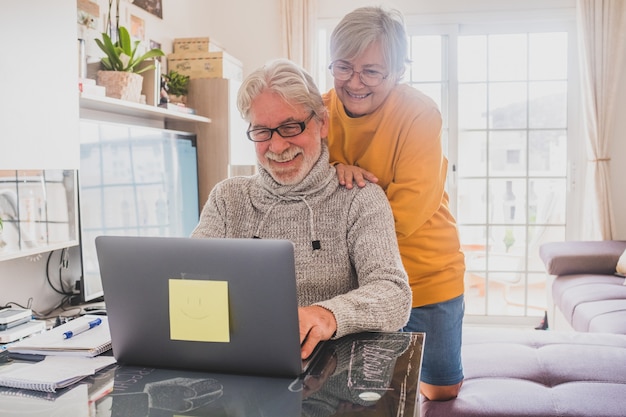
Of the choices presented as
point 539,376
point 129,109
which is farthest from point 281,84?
point 129,109

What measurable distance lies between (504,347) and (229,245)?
1787 mm

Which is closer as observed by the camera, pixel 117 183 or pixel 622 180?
pixel 117 183

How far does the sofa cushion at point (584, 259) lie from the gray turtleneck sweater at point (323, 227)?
102 inches

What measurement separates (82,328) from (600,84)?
3.89 meters

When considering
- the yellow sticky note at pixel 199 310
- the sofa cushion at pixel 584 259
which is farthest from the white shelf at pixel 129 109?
the sofa cushion at pixel 584 259

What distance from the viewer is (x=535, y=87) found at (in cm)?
436

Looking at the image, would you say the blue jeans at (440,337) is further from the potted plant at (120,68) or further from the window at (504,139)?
the window at (504,139)

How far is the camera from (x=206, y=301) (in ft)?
3.16

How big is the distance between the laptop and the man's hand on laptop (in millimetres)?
87

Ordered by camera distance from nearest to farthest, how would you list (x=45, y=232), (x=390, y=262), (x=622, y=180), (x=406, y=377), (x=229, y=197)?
(x=406, y=377)
(x=390, y=262)
(x=229, y=197)
(x=45, y=232)
(x=622, y=180)

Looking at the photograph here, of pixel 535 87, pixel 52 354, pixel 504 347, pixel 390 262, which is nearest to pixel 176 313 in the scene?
pixel 52 354

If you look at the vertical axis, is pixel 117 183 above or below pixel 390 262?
above

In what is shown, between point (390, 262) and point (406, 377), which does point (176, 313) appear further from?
point (390, 262)

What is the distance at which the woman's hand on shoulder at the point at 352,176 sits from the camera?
149cm
